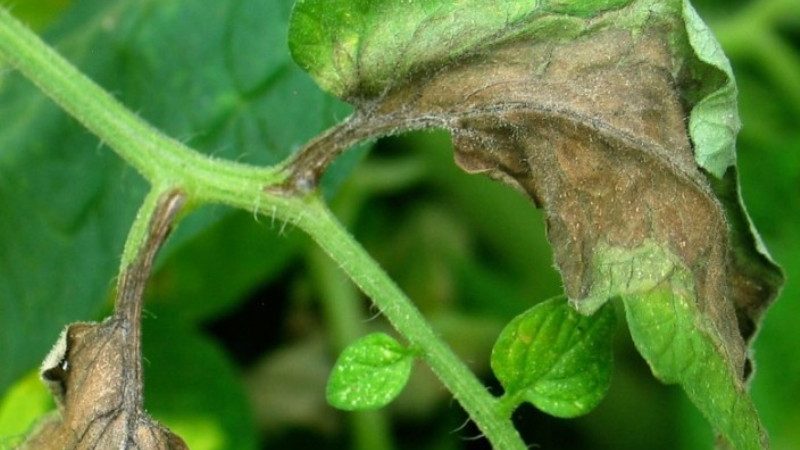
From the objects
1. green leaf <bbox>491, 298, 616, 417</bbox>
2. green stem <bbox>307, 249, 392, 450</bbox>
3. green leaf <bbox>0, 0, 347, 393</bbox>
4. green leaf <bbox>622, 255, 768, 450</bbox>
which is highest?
green leaf <bbox>0, 0, 347, 393</bbox>

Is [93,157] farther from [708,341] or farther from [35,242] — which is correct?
[708,341]

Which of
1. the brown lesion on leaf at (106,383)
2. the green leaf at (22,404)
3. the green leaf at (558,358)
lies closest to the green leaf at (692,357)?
the green leaf at (558,358)

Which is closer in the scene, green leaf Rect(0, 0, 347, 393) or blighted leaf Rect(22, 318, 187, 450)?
blighted leaf Rect(22, 318, 187, 450)

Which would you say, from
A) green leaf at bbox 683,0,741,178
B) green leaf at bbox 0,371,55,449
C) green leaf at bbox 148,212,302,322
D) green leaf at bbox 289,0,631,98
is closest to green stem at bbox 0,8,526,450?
green leaf at bbox 289,0,631,98

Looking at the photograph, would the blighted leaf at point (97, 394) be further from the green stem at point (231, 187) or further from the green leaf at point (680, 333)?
the green leaf at point (680, 333)

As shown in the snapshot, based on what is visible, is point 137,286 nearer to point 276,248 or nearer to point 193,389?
point 193,389

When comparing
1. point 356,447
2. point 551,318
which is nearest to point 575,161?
point 551,318

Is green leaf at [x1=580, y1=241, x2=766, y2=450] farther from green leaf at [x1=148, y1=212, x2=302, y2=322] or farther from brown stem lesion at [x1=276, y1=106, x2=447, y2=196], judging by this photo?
green leaf at [x1=148, y1=212, x2=302, y2=322]
